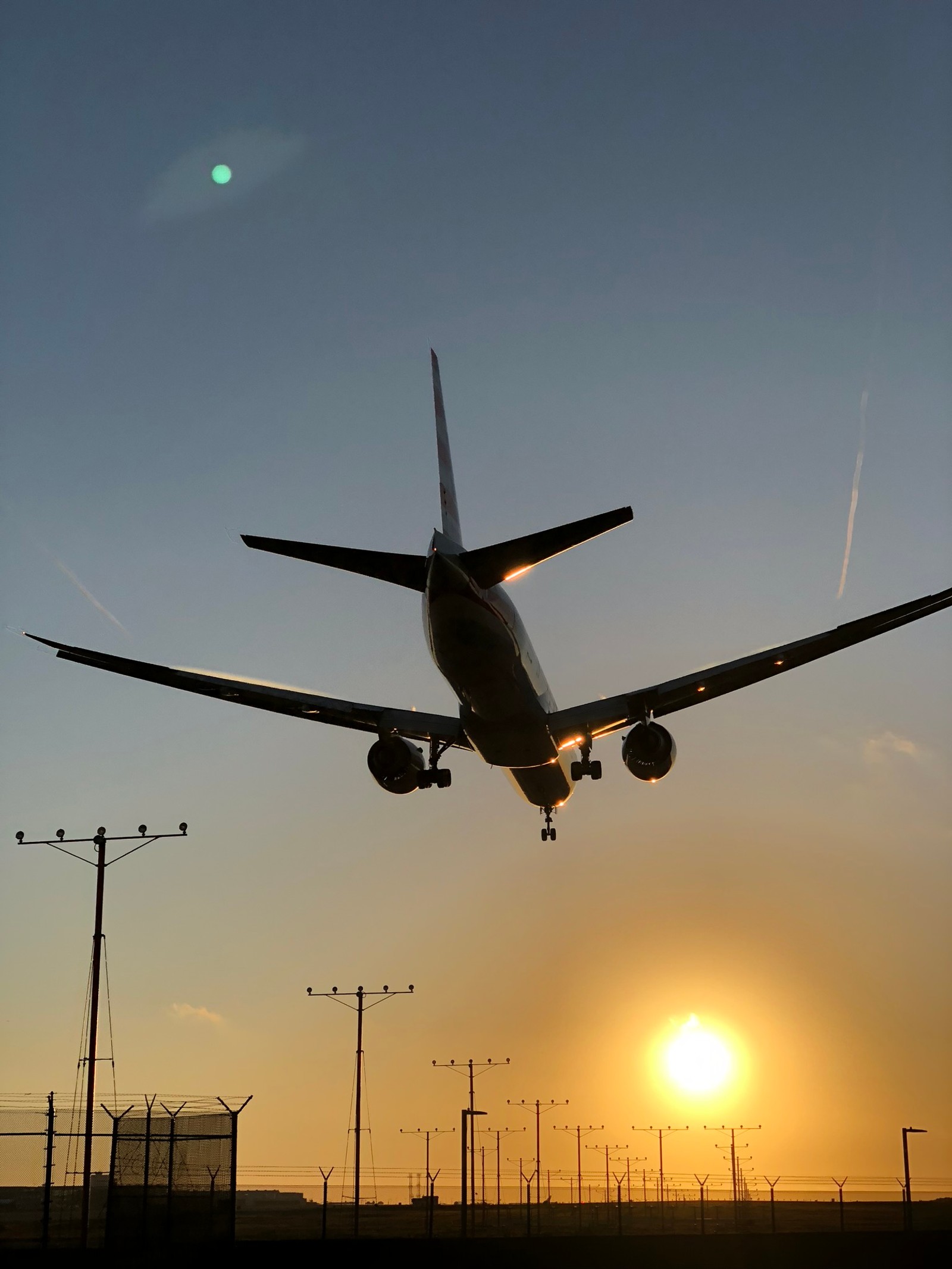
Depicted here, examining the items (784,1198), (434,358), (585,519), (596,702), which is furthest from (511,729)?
(784,1198)

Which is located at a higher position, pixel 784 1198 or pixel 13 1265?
pixel 13 1265

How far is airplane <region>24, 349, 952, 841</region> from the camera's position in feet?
83.9

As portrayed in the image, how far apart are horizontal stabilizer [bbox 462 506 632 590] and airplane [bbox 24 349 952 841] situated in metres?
0.02

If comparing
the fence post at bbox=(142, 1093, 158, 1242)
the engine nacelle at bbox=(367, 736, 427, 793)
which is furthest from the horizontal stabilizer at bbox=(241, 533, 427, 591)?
the fence post at bbox=(142, 1093, 158, 1242)

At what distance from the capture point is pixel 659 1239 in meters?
28.2

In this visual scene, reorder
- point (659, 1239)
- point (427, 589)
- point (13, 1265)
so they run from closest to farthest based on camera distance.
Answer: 1. point (13, 1265)
2. point (427, 589)
3. point (659, 1239)

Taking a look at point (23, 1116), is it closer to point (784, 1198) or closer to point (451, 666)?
point (451, 666)

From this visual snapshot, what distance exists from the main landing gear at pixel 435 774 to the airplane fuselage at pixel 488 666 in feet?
2.99

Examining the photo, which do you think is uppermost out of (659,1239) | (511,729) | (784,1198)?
(511,729)

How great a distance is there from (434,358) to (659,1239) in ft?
73.3

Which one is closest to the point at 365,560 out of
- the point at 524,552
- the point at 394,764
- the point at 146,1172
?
the point at 524,552

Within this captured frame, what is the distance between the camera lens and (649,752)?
30.6 metres

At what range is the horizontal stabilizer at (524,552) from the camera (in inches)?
955

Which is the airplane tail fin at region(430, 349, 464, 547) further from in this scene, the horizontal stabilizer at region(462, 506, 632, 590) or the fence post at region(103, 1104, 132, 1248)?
the fence post at region(103, 1104, 132, 1248)
